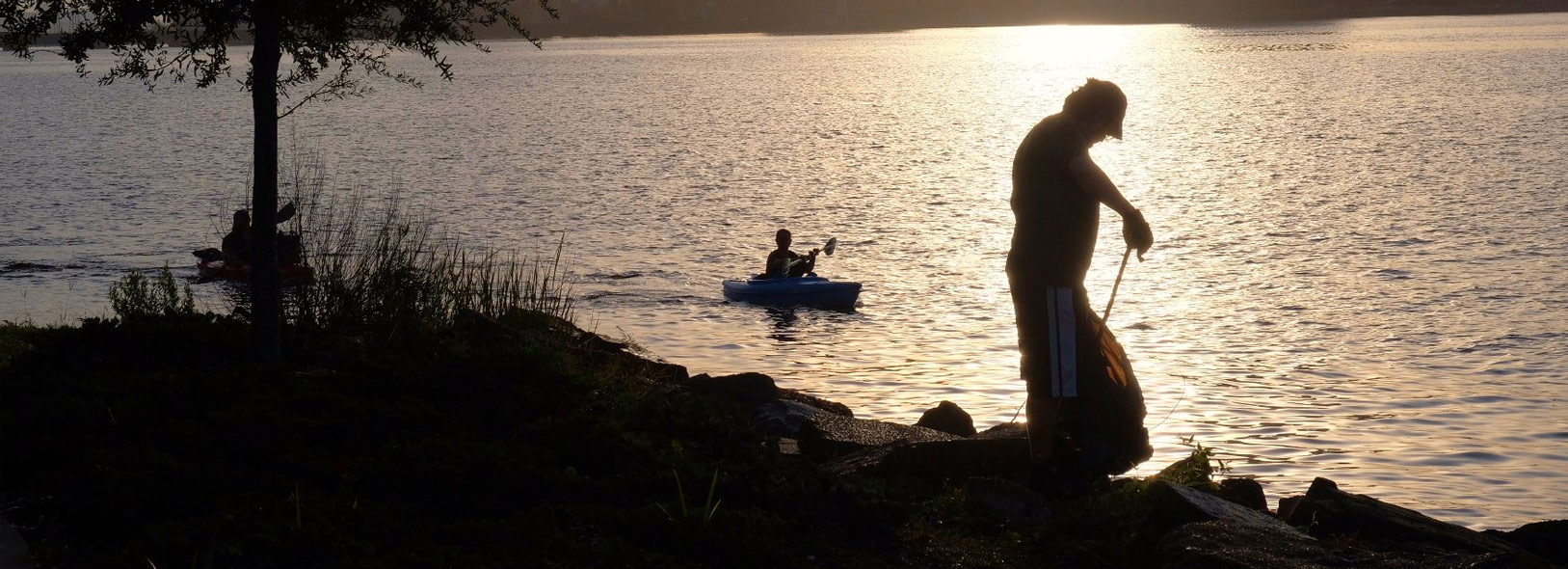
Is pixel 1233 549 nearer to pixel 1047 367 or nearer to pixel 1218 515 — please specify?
pixel 1218 515

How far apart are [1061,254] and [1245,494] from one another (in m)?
2.33

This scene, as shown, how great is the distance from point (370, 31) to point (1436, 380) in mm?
11555

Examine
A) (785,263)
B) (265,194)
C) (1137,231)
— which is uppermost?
(1137,231)

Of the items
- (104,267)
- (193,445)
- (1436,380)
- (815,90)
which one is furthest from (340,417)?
(815,90)

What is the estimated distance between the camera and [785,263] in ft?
72.4

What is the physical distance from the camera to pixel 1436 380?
1595 centimetres

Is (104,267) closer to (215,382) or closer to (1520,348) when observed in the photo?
(215,382)

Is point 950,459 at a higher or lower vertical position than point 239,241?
higher

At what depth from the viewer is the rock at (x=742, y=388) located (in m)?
12.0

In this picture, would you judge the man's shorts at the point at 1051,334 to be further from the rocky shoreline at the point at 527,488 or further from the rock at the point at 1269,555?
the rock at the point at 1269,555

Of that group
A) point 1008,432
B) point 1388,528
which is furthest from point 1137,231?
point 1008,432

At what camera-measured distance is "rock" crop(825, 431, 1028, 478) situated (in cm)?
845

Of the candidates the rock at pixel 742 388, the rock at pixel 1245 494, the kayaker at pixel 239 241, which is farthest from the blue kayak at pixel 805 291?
the rock at pixel 1245 494

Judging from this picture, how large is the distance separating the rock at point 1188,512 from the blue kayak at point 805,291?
13914 mm
